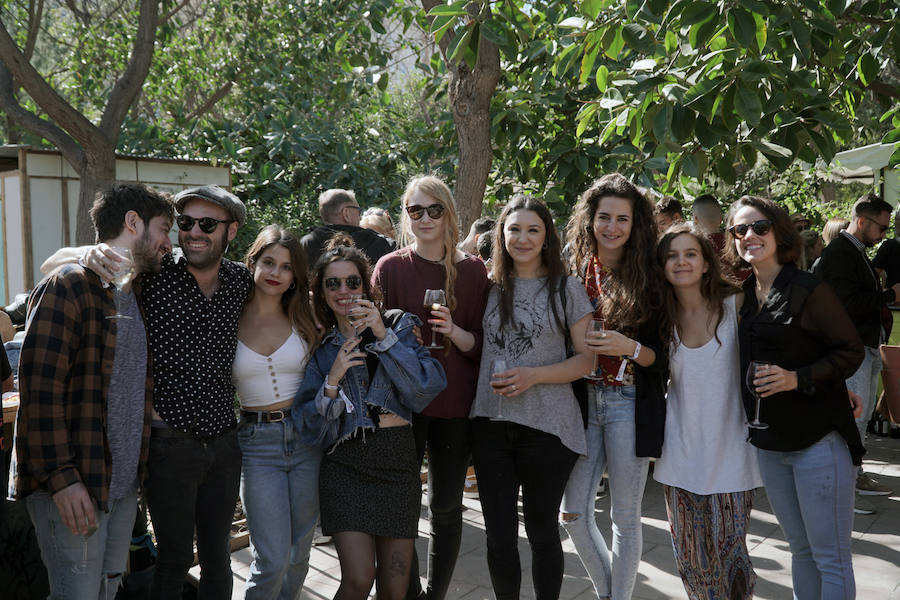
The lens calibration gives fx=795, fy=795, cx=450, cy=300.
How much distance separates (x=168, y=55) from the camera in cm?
1478

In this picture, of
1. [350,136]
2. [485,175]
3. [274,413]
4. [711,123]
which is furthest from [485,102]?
[350,136]

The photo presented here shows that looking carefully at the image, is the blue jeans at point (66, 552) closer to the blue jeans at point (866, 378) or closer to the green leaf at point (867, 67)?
the green leaf at point (867, 67)

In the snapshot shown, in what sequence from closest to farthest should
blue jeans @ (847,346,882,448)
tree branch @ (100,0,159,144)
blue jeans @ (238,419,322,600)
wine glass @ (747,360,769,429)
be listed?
wine glass @ (747,360,769,429), blue jeans @ (238,419,322,600), blue jeans @ (847,346,882,448), tree branch @ (100,0,159,144)

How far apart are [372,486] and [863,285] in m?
4.37

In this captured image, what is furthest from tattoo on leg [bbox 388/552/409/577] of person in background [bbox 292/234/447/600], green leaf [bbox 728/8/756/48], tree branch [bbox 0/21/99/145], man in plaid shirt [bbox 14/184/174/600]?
tree branch [bbox 0/21/99/145]

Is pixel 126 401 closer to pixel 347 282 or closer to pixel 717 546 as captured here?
pixel 347 282

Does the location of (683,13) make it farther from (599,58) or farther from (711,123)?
(599,58)

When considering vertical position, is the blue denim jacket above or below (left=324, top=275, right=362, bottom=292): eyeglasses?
below

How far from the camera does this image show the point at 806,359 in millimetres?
3201

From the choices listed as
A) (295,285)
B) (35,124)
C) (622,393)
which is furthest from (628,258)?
(35,124)

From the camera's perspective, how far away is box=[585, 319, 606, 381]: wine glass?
128 inches

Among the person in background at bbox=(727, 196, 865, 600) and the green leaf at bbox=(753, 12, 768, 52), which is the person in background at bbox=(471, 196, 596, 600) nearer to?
the person in background at bbox=(727, 196, 865, 600)

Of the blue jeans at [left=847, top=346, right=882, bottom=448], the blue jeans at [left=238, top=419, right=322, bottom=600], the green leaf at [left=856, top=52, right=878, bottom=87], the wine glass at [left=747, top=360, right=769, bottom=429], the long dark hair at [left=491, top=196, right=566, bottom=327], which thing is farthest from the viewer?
the blue jeans at [left=847, top=346, right=882, bottom=448]

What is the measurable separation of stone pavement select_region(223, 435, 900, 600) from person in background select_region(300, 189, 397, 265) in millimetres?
1878
